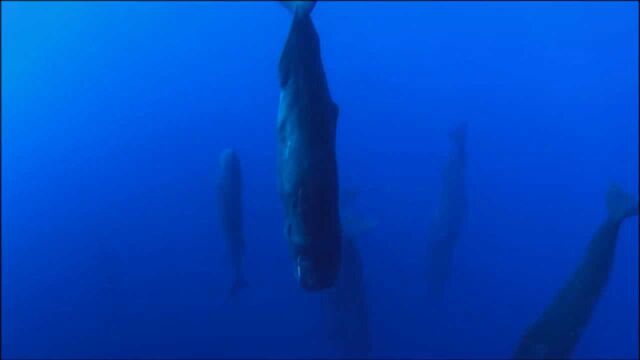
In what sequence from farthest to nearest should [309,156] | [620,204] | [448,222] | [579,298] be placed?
[448,222]
[620,204]
[579,298]
[309,156]

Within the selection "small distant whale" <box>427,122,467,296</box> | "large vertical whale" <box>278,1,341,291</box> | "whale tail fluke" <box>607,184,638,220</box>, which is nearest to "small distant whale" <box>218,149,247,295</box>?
"small distant whale" <box>427,122,467,296</box>

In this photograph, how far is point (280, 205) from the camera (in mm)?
13977

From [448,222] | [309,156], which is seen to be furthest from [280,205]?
[309,156]

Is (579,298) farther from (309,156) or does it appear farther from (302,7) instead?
(302,7)

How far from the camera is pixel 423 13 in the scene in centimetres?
4319

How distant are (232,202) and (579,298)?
3690mm

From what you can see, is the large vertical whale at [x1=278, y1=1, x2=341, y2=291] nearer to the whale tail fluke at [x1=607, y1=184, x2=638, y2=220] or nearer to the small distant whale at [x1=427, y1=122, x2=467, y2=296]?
the whale tail fluke at [x1=607, y1=184, x2=638, y2=220]

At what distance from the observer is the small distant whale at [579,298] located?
251 inches

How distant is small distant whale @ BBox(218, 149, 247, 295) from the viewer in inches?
311

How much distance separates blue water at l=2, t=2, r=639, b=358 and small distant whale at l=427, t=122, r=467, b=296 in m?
1.16

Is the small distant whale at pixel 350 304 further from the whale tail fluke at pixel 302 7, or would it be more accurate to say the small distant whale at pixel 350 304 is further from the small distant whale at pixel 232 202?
the whale tail fluke at pixel 302 7

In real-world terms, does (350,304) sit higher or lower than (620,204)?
lower

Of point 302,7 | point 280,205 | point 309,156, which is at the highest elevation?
point 302,7

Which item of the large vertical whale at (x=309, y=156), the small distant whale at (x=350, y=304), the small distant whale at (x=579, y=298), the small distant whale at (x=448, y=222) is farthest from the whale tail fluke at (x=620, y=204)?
the large vertical whale at (x=309, y=156)
